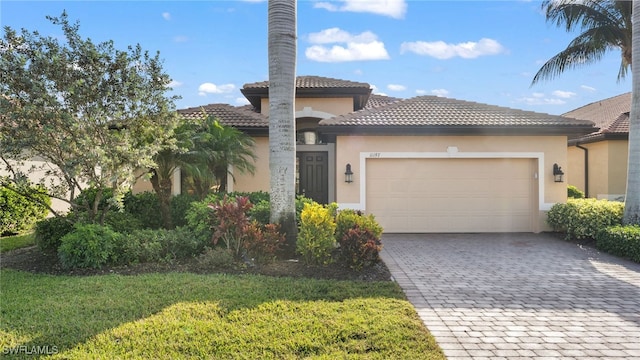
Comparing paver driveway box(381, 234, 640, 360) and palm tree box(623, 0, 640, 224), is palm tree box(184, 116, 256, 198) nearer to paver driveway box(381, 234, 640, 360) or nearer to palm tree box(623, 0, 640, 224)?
paver driveway box(381, 234, 640, 360)

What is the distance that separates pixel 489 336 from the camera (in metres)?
4.21

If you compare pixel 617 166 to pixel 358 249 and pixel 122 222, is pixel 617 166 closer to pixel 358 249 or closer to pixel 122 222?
pixel 358 249

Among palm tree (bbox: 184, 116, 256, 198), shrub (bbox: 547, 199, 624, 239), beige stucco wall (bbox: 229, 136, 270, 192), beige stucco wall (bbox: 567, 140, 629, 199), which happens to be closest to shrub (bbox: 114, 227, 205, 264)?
palm tree (bbox: 184, 116, 256, 198)

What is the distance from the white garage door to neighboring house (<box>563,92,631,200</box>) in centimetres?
544

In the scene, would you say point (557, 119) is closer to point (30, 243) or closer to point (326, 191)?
point (326, 191)

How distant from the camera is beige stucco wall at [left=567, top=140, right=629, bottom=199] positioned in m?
14.7

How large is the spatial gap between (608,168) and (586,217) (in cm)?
676

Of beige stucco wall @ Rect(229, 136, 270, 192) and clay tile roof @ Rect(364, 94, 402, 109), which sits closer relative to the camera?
beige stucco wall @ Rect(229, 136, 270, 192)

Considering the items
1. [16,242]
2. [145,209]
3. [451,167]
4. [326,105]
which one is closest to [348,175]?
[451,167]

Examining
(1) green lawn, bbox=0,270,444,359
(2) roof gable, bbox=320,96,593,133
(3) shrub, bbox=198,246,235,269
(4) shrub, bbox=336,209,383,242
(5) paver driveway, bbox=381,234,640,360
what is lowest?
(5) paver driveway, bbox=381,234,640,360

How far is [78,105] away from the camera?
24.3ft

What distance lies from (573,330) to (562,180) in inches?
326

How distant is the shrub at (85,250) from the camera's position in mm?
6676

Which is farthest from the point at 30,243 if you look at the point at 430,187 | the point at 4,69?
the point at 430,187
